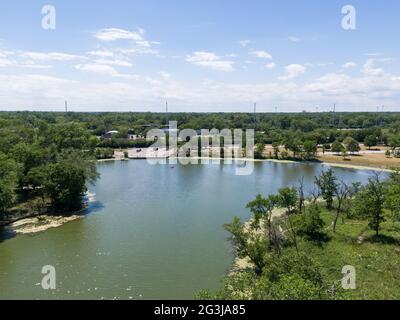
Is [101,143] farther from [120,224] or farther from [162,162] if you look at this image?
[120,224]

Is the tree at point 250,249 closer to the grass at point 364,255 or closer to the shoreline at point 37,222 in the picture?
the grass at point 364,255

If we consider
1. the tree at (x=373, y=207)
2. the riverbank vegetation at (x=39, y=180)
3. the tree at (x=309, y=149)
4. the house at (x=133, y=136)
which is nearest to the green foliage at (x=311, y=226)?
the tree at (x=373, y=207)

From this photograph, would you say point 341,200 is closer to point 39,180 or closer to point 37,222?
point 37,222

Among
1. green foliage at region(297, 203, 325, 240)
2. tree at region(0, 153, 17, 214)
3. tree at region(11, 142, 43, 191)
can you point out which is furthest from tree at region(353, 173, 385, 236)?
tree at region(11, 142, 43, 191)

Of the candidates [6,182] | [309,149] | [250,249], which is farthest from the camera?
[309,149]

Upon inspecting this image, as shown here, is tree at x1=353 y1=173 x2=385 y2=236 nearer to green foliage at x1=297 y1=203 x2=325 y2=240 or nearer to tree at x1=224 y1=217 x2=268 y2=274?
green foliage at x1=297 y1=203 x2=325 y2=240

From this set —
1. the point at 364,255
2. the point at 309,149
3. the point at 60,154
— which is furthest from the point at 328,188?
the point at 309,149
